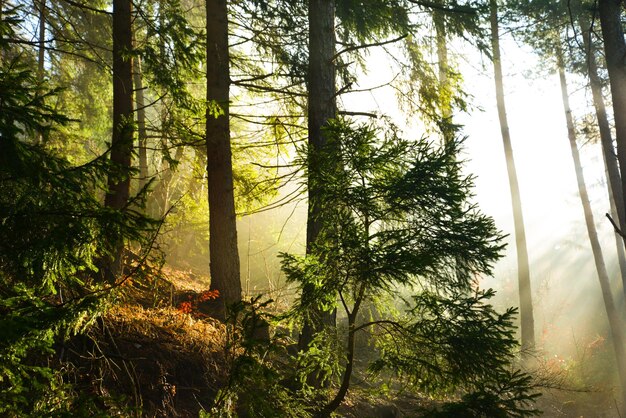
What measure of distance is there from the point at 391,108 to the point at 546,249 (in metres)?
40.5

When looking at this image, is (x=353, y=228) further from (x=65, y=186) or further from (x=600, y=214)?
(x=600, y=214)

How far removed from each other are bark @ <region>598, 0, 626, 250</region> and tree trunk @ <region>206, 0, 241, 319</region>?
515 cm

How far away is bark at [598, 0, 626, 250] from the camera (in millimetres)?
5105

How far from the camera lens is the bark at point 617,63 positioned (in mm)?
5105

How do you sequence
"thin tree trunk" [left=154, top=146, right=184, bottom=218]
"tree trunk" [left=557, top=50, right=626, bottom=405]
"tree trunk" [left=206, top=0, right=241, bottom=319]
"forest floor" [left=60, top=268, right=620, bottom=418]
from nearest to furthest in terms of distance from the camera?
"forest floor" [left=60, top=268, right=620, bottom=418] → "tree trunk" [left=206, top=0, right=241, bottom=319] → "thin tree trunk" [left=154, top=146, right=184, bottom=218] → "tree trunk" [left=557, top=50, right=626, bottom=405]

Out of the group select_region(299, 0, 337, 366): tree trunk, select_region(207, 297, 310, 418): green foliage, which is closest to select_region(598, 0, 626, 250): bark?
select_region(299, 0, 337, 366): tree trunk

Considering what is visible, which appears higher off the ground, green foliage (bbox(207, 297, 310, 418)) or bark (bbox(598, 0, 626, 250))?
bark (bbox(598, 0, 626, 250))

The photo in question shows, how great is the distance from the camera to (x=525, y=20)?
15367 millimetres

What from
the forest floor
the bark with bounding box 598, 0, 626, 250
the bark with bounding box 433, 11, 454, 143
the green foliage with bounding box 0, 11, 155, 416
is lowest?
the forest floor

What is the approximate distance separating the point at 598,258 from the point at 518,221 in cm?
453

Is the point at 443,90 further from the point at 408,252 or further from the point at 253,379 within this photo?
the point at 253,379

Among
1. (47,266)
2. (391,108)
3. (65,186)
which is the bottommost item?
(47,266)

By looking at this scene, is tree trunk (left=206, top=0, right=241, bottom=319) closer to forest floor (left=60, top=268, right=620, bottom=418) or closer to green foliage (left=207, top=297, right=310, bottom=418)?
forest floor (left=60, top=268, right=620, bottom=418)

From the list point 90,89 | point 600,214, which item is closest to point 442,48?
point 90,89
